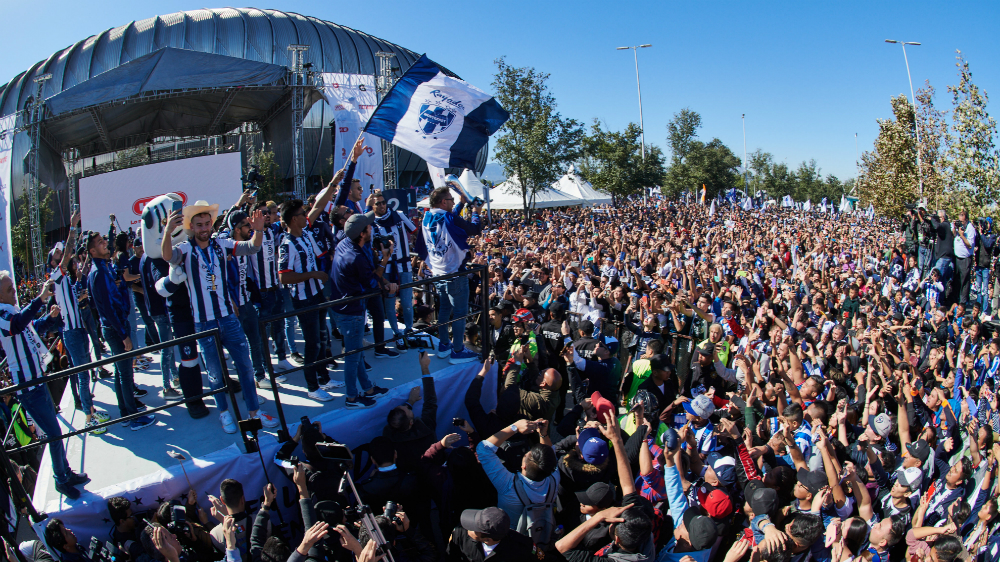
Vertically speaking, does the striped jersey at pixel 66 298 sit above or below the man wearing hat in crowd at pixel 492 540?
above

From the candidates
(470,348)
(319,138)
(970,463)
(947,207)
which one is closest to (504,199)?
(319,138)

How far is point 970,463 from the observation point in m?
4.23

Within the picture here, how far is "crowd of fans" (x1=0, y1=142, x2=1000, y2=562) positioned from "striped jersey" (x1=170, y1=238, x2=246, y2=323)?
0.02 meters

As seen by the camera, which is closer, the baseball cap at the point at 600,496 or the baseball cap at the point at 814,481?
the baseball cap at the point at 600,496

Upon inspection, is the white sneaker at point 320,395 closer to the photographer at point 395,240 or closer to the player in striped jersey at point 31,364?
the photographer at point 395,240

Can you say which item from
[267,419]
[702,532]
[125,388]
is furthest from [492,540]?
[125,388]

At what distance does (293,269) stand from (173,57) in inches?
776

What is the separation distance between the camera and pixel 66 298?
15.1ft

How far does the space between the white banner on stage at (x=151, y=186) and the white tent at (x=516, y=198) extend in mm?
17304

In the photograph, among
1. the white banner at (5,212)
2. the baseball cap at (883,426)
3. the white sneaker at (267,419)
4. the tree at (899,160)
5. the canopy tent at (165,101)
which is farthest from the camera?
the tree at (899,160)

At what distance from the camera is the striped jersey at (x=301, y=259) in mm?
4867

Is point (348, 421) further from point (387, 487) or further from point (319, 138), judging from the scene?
point (319, 138)

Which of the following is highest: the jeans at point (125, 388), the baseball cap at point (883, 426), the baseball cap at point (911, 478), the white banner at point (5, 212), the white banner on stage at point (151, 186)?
the white banner on stage at point (151, 186)

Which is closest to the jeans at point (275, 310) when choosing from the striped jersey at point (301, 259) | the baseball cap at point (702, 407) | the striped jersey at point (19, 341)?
the striped jersey at point (301, 259)
